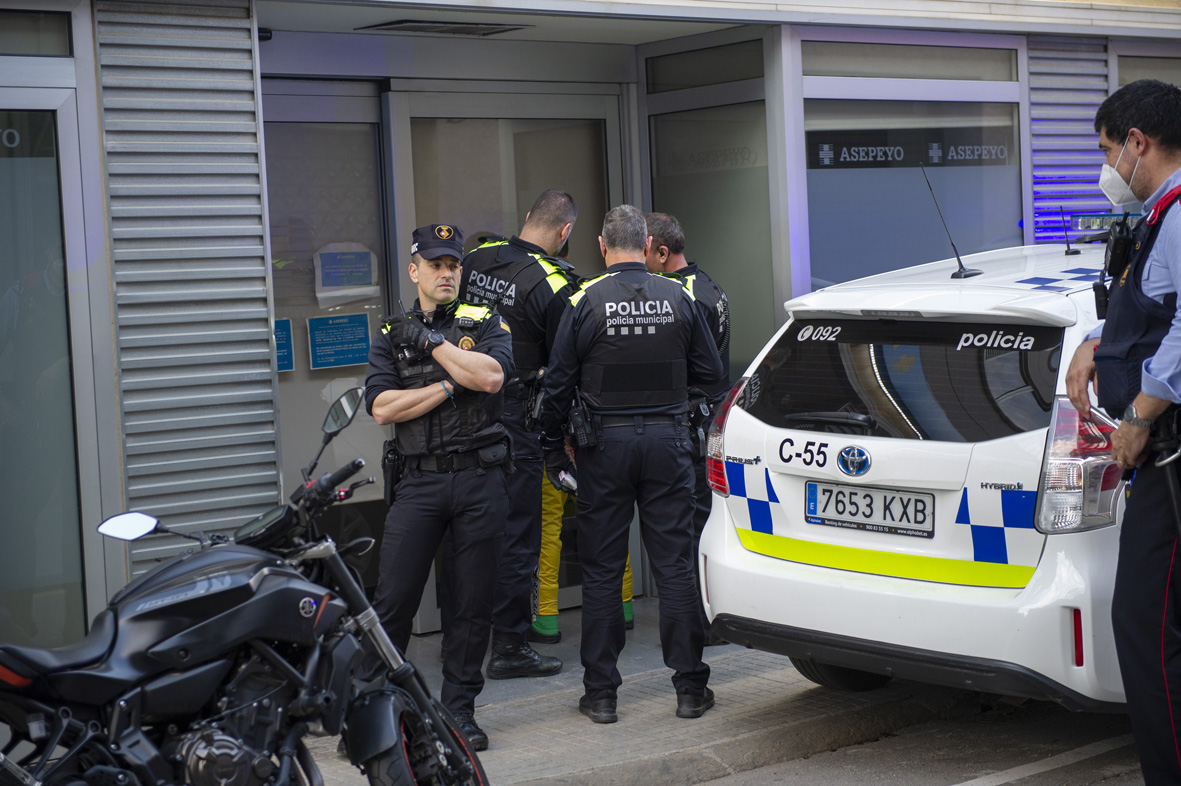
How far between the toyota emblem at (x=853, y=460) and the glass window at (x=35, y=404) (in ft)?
9.96

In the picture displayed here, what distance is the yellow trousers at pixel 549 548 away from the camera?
680cm

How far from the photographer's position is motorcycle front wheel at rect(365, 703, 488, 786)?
3.59 m

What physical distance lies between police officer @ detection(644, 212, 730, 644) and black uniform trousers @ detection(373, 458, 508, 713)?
5.03 ft

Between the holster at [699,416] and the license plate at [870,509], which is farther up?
the holster at [699,416]

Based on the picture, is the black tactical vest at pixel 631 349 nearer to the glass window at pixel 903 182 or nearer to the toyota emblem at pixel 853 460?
the toyota emblem at pixel 853 460

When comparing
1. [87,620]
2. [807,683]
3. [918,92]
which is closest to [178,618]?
[87,620]

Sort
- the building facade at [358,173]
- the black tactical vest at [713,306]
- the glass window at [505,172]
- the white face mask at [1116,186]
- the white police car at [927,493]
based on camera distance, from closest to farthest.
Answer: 1. the white face mask at [1116,186]
2. the white police car at [927,493]
3. the building facade at [358,173]
4. the black tactical vest at [713,306]
5. the glass window at [505,172]

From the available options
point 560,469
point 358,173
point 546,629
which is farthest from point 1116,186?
point 358,173

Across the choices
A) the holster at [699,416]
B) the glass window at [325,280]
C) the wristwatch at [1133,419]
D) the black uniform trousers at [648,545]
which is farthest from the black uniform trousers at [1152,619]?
the glass window at [325,280]

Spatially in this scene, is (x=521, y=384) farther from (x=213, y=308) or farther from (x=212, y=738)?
(x=212, y=738)

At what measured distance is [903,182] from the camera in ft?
25.8

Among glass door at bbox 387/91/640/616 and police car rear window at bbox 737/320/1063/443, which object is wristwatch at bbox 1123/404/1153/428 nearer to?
police car rear window at bbox 737/320/1063/443

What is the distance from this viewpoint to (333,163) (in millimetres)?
7090

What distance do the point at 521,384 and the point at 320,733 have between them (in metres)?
3.04
